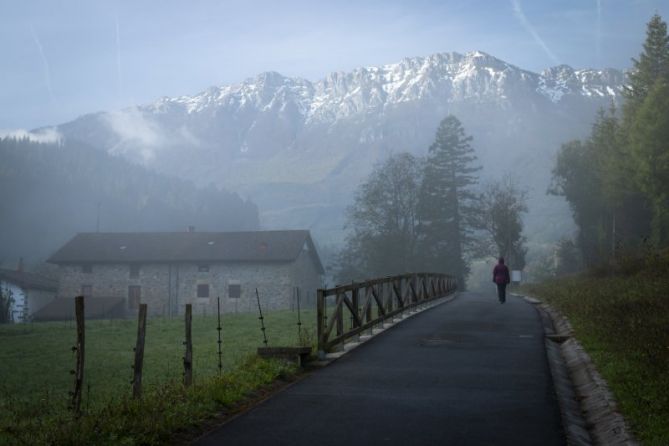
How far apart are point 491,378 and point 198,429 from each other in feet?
15.4

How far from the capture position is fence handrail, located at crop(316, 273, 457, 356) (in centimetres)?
1340

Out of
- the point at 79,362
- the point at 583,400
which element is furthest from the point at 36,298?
the point at 583,400

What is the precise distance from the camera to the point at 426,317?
70.5 feet

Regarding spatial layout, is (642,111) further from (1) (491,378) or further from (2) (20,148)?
(2) (20,148)

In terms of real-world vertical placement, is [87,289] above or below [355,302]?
below

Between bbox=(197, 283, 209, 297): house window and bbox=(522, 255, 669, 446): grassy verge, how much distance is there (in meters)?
42.3

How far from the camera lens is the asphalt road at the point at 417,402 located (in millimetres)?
7367

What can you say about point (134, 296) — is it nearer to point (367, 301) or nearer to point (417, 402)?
point (367, 301)

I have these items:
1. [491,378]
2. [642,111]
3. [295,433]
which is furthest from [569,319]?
[642,111]

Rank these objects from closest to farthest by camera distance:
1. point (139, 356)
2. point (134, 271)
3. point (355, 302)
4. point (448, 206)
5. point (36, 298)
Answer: point (139, 356), point (355, 302), point (134, 271), point (448, 206), point (36, 298)

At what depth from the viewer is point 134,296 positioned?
6312cm

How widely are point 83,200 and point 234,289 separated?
234 feet

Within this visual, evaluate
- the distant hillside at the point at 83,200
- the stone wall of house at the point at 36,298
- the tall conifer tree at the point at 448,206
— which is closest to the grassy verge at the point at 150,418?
the tall conifer tree at the point at 448,206

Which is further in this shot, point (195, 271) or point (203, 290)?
point (195, 271)
